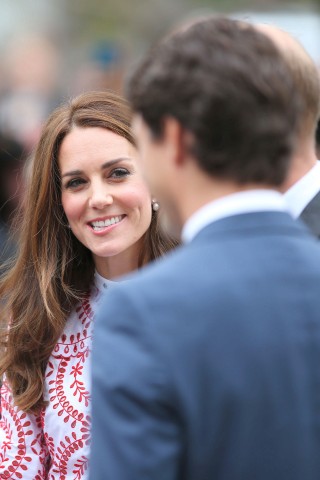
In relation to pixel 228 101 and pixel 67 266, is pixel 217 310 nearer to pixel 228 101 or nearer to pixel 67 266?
pixel 228 101

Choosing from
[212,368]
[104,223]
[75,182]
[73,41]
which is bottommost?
[212,368]

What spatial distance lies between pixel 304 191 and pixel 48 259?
1.03 metres

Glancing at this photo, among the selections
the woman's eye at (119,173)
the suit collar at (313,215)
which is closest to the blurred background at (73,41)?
the woman's eye at (119,173)

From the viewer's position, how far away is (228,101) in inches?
66.8

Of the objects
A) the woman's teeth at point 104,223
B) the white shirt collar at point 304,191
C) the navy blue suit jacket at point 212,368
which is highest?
the woman's teeth at point 104,223

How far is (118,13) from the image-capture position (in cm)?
1351

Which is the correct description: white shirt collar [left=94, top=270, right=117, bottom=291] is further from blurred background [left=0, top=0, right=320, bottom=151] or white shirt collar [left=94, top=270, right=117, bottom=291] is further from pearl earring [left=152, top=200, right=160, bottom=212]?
blurred background [left=0, top=0, right=320, bottom=151]

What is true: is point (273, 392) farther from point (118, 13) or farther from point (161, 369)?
point (118, 13)

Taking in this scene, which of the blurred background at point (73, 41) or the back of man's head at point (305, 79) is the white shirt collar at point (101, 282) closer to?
the back of man's head at point (305, 79)

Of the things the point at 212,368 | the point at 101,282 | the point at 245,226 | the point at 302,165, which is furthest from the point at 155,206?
the point at 212,368

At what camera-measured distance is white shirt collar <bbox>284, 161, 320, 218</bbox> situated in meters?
2.46

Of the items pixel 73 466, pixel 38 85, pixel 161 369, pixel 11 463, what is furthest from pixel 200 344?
pixel 38 85

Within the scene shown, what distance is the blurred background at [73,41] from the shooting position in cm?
904

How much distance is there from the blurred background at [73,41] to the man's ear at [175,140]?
456cm
